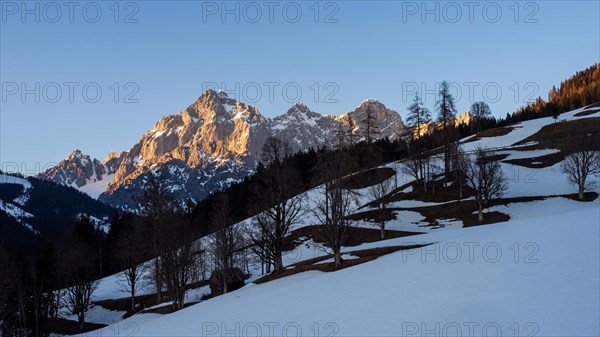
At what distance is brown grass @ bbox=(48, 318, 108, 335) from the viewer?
57.5 m

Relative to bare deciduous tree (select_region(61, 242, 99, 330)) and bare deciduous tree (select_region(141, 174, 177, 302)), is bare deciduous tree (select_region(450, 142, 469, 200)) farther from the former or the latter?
bare deciduous tree (select_region(61, 242, 99, 330))

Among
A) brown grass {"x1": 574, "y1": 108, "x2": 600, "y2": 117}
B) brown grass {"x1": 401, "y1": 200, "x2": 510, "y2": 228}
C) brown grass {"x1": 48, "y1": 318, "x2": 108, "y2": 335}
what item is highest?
brown grass {"x1": 574, "y1": 108, "x2": 600, "y2": 117}

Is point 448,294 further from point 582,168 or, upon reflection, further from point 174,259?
point 582,168

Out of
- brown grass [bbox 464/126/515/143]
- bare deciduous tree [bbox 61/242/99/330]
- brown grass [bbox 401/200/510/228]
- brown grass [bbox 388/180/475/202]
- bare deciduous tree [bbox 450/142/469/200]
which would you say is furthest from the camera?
brown grass [bbox 464/126/515/143]

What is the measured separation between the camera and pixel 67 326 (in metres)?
60.9

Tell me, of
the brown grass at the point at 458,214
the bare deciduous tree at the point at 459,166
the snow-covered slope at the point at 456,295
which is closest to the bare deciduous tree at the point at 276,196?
the snow-covered slope at the point at 456,295

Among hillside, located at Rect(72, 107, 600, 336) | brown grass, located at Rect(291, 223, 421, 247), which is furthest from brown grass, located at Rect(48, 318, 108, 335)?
brown grass, located at Rect(291, 223, 421, 247)

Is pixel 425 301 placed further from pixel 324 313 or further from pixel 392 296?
pixel 324 313

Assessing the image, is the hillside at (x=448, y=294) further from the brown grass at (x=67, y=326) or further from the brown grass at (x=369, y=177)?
the brown grass at (x=369, y=177)

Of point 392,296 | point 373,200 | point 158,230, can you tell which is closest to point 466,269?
point 392,296

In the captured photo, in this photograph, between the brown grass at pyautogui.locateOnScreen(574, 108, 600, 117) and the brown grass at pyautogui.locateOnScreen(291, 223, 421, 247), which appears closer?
the brown grass at pyautogui.locateOnScreen(291, 223, 421, 247)

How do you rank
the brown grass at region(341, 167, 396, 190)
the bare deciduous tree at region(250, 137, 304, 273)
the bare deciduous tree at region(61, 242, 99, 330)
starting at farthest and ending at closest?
the brown grass at region(341, 167, 396, 190), the bare deciduous tree at region(61, 242, 99, 330), the bare deciduous tree at region(250, 137, 304, 273)

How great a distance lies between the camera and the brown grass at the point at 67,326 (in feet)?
189

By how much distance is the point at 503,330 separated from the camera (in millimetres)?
14578
